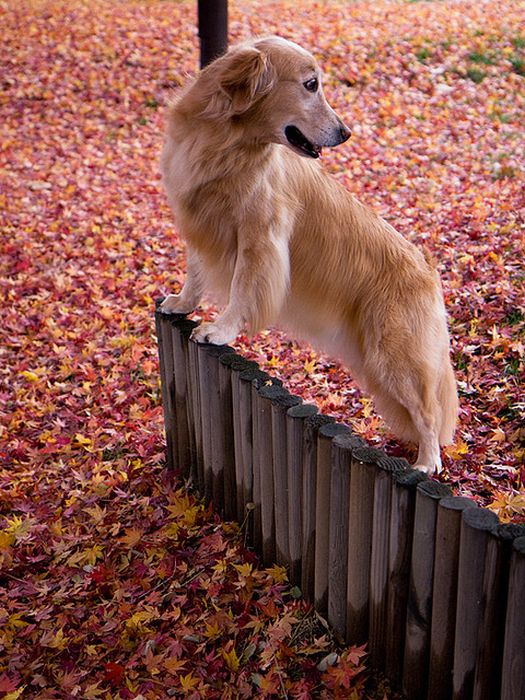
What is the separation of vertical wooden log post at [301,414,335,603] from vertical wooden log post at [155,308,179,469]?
139cm

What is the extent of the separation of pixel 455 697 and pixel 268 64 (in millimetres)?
2991

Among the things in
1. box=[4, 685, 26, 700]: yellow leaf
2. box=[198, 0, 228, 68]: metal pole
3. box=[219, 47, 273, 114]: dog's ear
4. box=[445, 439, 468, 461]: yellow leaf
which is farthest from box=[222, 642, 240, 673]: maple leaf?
box=[198, 0, 228, 68]: metal pole

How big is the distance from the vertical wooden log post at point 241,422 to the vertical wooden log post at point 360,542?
2.81 feet

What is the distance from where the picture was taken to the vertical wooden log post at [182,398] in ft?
14.1

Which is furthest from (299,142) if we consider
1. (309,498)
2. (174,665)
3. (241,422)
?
(174,665)

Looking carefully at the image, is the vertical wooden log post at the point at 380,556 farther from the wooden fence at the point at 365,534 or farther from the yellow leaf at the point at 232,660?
the yellow leaf at the point at 232,660

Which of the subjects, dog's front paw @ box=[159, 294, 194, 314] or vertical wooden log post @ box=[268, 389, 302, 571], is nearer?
vertical wooden log post @ box=[268, 389, 302, 571]

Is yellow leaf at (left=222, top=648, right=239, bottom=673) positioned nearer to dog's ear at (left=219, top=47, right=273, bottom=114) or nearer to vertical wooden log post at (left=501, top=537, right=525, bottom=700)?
vertical wooden log post at (left=501, top=537, right=525, bottom=700)

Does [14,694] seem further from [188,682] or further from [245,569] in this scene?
[245,569]

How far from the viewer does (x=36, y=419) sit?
5.55m

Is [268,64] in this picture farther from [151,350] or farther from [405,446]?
[151,350]

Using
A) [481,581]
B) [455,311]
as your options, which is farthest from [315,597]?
[455,311]

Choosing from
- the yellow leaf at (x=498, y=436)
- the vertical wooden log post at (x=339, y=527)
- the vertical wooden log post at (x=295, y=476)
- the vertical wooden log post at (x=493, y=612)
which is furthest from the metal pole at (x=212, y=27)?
the vertical wooden log post at (x=493, y=612)

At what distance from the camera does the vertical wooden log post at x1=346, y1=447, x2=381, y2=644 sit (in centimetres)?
305
